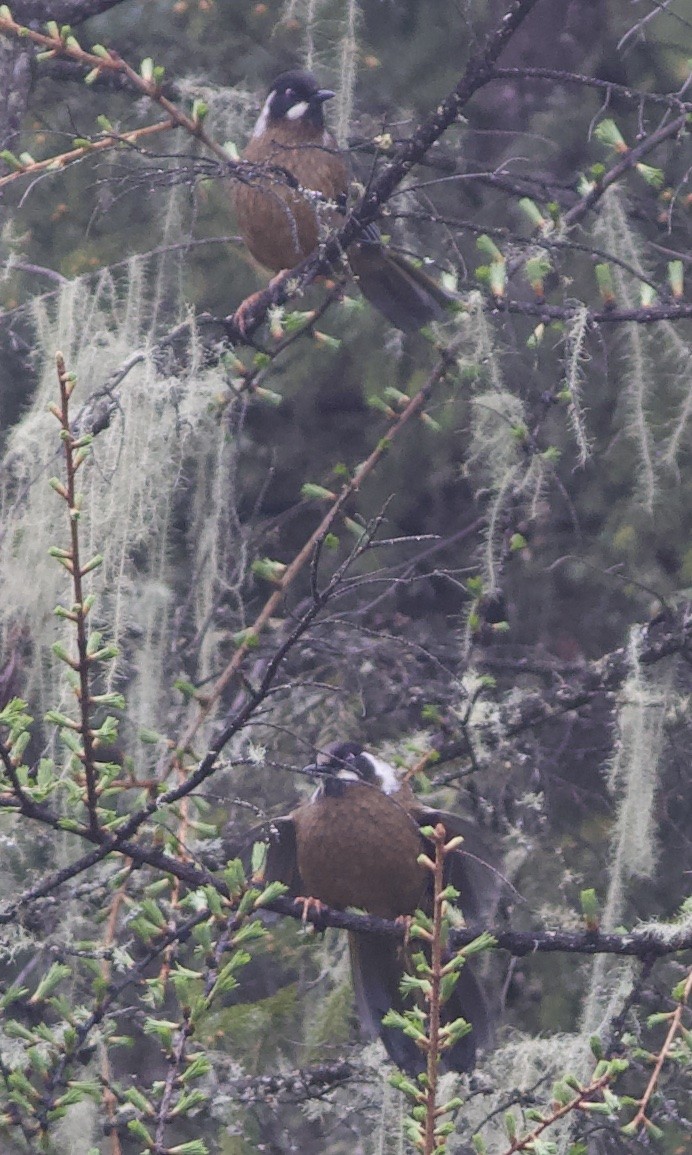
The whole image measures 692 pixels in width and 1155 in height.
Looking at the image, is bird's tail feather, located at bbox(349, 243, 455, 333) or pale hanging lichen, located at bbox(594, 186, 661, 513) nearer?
pale hanging lichen, located at bbox(594, 186, 661, 513)

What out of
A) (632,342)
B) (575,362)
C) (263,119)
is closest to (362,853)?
(575,362)

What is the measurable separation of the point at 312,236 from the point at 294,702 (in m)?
1.26

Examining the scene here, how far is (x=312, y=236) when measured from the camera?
3709 mm

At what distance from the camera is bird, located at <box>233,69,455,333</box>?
143 inches

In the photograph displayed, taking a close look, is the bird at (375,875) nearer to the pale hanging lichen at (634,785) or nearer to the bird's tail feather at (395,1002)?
the bird's tail feather at (395,1002)

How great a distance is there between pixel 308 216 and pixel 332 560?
1.20 meters

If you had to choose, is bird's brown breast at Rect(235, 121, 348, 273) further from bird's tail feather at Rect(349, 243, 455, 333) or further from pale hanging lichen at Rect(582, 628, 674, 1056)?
pale hanging lichen at Rect(582, 628, 674, 1056)

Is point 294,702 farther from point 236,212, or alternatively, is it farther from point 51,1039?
point 51,1039

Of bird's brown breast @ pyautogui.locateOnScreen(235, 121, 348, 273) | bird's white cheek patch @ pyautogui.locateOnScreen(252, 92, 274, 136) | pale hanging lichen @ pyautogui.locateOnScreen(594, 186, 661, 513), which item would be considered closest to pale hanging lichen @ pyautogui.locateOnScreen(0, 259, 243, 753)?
bird's brown breast @ pyautogui.locateOnScreen(235, 121, 348, 273)

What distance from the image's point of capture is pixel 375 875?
3.23 m

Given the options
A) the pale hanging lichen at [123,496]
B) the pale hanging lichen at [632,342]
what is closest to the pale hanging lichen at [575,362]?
the pale hanging lichen at [632,342]

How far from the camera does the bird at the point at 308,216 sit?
363cm

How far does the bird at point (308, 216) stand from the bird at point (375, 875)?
1.19 m

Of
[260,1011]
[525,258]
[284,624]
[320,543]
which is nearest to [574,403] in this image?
[525,258]
